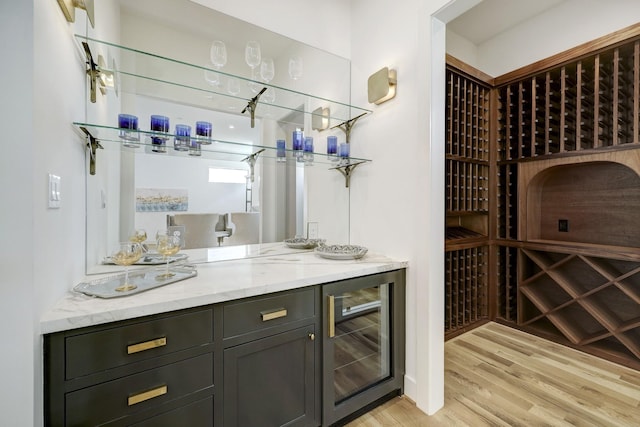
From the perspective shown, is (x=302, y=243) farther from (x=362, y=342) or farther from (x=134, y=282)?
(x=134, y=282)

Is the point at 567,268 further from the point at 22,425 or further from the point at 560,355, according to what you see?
the point at 22,425

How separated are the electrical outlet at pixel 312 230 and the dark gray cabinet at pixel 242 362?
0.78 metres

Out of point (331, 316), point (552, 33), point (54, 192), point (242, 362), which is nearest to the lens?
point (54, 192)

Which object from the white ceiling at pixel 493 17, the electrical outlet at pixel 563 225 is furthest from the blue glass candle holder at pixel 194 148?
the electrical outlet at pixel 563 225

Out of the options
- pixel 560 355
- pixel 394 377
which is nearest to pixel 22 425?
pixel 394 377

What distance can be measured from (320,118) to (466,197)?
1606 mm

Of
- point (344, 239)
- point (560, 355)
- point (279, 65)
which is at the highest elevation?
point (279, 65)

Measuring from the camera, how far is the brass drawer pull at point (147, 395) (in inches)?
38.4

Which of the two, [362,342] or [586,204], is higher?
[586,204]

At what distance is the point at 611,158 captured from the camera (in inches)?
84.0

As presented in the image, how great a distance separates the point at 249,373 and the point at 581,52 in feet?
11.1

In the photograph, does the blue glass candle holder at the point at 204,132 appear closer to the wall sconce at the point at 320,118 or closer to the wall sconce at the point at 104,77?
the wall sconce at the point at 104,77

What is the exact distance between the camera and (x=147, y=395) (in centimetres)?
100

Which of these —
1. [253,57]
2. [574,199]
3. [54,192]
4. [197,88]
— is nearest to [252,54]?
[253,57]
